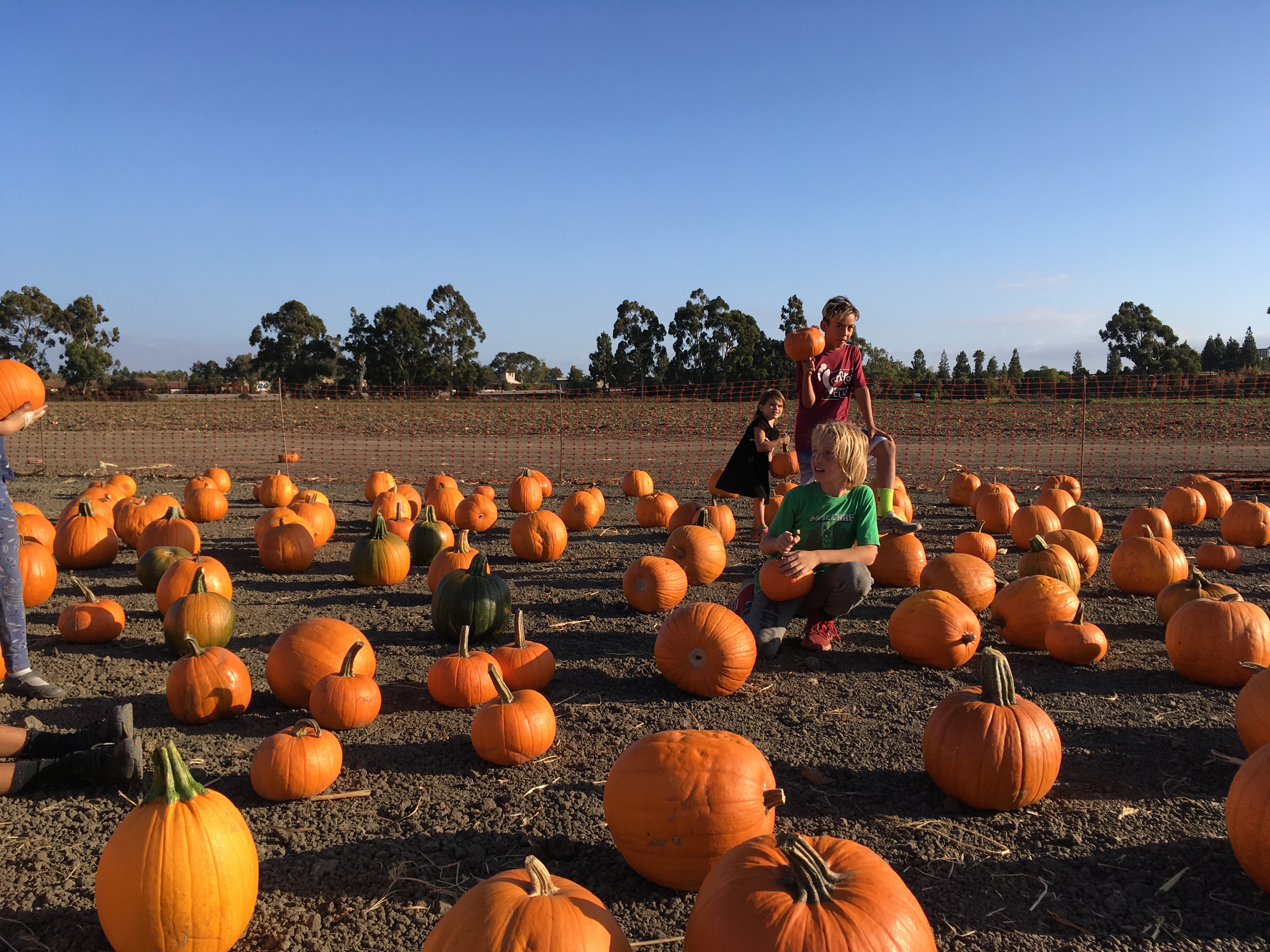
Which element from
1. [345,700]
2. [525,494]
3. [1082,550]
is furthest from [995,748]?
[525,494]

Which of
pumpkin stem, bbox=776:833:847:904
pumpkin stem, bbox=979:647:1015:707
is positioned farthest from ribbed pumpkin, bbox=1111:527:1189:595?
pumpkin stem, bbox=776:833:847:904

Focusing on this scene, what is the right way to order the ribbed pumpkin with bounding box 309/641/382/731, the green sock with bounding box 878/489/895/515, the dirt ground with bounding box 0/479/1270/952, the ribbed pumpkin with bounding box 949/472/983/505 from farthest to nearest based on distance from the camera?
the ribbed pumpkin with bounding box 949/472/983/505 < the green sock with bounding box 878/489/895/515 < the ribbed pumpkin with bounding box 309/641/382/731 < the dirt ground with bounding box 0/479/1270/952

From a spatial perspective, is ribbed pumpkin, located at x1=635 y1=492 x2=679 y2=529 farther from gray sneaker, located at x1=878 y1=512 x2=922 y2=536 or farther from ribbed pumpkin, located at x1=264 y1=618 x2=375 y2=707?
ribbed pumpkin, located at x1=264 y1=618 x2=375 y2=707

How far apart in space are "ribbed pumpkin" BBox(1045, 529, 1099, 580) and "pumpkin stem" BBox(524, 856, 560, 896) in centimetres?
570

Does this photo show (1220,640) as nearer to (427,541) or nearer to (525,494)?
(427,541)

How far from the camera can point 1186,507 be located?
348 inches

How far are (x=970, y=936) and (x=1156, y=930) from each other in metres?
0.61

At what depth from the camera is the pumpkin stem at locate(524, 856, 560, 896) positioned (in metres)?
2.00

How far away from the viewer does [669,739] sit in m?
2.86

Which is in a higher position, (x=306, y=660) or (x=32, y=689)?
(x=306, y=660)

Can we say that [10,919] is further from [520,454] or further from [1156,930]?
[520,454]

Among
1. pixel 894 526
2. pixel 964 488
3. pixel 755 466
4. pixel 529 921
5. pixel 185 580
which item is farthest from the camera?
pixel 964 488

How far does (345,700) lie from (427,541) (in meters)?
3.50

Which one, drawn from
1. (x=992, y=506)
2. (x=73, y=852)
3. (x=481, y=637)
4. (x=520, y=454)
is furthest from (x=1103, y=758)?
(x=520, y=454)
